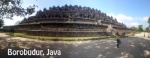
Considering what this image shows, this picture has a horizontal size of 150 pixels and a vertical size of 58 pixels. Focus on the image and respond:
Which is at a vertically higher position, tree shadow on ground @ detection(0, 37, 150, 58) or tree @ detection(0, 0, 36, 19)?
tree @ detection(0, 0, 36, 19)

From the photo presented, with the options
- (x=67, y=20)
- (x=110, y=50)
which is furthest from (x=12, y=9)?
(x=67, y=20)

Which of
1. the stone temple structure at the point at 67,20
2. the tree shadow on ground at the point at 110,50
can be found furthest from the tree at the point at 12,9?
the stone temple structure at the point at 67,20

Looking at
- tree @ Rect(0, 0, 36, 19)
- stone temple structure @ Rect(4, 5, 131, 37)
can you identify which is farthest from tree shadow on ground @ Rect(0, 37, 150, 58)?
stone temple structure @ Rect(4, 5, 131, 37)

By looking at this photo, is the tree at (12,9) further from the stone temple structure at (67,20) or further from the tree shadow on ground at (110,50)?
the stone temple structure at (67,20)

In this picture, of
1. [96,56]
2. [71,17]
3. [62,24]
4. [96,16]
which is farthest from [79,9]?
[96,56]

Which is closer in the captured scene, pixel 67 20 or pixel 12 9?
pixel 12 9

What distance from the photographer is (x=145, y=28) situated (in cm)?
517

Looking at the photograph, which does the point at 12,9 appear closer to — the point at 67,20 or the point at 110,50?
the point at 110,50

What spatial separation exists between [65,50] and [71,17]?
11836mm

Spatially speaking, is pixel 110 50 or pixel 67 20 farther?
pixel 67 20

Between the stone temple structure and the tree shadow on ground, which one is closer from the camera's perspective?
the tree shadow on ground

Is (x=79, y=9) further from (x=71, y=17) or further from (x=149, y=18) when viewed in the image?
(x=149, y=18)

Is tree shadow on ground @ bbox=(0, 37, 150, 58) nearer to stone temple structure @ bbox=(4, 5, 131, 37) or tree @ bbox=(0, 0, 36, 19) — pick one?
tree @ bbox=(0, 0, 36, 19)

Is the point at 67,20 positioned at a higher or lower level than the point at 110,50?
higher
